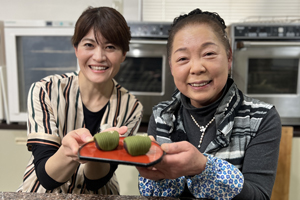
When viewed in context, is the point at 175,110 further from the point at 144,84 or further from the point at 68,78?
the point at 144,84

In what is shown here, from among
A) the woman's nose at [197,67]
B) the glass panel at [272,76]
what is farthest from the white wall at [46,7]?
the woman's nose at [197,67]

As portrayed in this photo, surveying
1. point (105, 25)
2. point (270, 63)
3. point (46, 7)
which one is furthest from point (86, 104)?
point (46, 7)

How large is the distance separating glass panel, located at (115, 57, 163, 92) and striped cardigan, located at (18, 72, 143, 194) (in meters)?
0.65

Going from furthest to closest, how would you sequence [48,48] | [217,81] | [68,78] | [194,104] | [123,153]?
1. [48,48]
2. [68,78]
3. [194,104]
4. [217,81]
5. [123,153]

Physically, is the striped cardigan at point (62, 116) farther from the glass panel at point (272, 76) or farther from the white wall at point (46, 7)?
the white wall at point (46, 7)

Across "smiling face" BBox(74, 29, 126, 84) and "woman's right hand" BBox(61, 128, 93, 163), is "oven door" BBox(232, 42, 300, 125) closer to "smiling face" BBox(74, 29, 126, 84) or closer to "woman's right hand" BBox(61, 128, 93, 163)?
"smiling face" BBox(74, 29, 126, 84)

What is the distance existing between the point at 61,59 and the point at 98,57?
3.48 feet

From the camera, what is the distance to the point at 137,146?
68 cm

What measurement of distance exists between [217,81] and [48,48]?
163 centimetres

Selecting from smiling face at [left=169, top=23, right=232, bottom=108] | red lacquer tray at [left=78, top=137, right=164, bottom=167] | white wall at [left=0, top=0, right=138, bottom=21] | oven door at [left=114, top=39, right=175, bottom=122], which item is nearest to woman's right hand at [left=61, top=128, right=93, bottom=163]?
red lacquer tray at [left=78, top=137, right=164, bottom=167]

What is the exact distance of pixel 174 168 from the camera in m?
0.73

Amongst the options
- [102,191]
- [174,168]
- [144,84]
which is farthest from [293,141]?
[174,168]

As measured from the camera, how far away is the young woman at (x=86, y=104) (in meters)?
1.17

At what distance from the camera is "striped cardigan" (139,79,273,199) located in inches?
29.8
